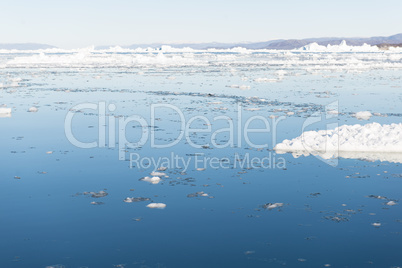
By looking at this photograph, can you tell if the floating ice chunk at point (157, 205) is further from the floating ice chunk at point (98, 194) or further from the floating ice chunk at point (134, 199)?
the floating ice chunk at point (98, 194)

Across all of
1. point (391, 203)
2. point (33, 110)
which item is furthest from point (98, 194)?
point (33, 110)

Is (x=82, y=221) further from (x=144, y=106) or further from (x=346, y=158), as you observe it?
(x=144, y=106)

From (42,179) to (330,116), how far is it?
883 cm

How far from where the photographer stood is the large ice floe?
30.2 ft

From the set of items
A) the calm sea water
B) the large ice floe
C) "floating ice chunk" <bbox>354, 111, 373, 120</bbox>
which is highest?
"floating ice chunk" <bbox>354, 111, 373, 120</bbox>

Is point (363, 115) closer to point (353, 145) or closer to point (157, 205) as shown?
point (353, 145)

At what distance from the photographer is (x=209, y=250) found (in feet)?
16.7

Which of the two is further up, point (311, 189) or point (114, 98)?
point (114, 98)

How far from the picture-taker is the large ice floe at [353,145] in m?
9.22

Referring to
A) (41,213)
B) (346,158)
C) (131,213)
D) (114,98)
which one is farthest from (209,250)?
(114,98)

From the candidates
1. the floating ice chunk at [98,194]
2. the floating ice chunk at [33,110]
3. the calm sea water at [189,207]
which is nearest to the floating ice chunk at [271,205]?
the calm sea water at [189,207]

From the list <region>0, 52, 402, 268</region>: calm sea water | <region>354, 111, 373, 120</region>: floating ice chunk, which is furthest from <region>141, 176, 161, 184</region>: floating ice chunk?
<region>354, 111, 373, 120</region>: floating ice chunk

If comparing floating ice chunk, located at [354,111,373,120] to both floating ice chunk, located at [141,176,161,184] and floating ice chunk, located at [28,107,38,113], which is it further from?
floating ice chunk, located at [28,107,38,113]

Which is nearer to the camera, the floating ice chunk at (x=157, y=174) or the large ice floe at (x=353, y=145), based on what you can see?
the floating ice chunk at (x=157, y=174)
